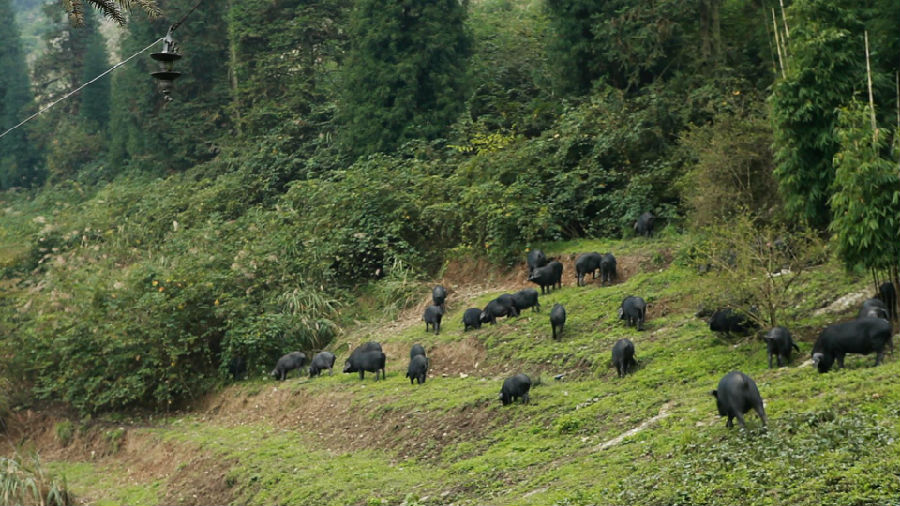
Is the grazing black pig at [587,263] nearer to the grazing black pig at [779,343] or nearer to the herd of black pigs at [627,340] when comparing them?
the herd of black pigs at [627,340]

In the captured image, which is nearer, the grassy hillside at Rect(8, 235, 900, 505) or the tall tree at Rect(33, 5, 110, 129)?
the grassy hillside at Rect(8, 235, 900, 505)

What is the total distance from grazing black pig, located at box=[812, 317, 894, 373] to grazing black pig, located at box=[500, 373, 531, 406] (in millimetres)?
4163

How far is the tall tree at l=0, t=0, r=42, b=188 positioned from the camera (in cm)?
4844

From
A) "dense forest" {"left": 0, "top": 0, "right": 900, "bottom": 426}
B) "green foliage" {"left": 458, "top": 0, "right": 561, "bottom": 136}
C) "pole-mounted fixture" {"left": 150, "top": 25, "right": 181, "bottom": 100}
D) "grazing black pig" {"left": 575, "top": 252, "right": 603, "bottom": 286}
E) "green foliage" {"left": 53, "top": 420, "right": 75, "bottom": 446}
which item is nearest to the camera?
"pole-mounted fixture" {"left": 150, "top": 25, "right": 181, "bottom": 100}

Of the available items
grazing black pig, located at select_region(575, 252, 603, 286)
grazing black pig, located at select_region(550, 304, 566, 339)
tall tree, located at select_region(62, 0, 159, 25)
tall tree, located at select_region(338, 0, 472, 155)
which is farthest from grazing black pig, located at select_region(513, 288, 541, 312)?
tall tree, located at select_region(62, 0, 159, 25)

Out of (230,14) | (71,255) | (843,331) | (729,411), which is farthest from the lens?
(230,14)

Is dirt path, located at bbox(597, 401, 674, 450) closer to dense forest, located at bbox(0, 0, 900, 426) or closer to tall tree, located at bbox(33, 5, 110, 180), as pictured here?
dense forest, located at bbox(0, 0, 900, 426)

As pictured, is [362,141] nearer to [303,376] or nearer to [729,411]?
[303,376]

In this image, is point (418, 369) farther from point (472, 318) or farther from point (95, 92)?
point (95, 92)

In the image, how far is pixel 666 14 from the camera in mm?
26750

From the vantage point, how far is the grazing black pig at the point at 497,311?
19.3 metres

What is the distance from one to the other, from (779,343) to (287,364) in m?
11.1

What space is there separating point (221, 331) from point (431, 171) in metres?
7.79

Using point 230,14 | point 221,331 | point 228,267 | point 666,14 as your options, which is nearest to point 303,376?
point 221,331
